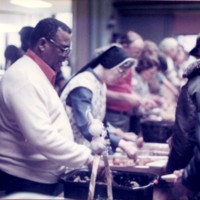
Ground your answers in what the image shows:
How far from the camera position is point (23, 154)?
46.1 inches

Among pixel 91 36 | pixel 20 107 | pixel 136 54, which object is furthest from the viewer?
pixel 136 54

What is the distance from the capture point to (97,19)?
1.99 metres

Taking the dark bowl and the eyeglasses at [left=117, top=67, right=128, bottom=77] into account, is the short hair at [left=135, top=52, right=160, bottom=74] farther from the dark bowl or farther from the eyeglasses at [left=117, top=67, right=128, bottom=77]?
the eyeglasses at [left=117, top=67, right=128, bottom=77]

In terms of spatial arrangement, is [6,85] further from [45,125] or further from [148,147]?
[148,147]

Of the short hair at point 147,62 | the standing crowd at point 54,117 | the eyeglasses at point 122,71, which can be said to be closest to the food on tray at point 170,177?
the standing crowd at point 54,117

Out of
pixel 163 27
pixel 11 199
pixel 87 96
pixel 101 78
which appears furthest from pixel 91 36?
pixel 11 199

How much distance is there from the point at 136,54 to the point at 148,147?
0.50 meters

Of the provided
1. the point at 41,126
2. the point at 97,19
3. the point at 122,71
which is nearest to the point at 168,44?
the point at 97,19

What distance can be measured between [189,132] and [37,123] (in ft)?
1.27

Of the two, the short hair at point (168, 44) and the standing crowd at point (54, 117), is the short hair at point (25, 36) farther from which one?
the short hair at point (168, 44)

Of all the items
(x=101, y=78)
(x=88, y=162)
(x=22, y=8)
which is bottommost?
(x=88, y=162)

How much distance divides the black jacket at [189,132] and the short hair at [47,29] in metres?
0.32

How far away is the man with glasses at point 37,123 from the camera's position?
1.10 meters

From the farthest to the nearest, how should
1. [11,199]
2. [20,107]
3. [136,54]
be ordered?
[136,54]
[20,107]
[11,199]
